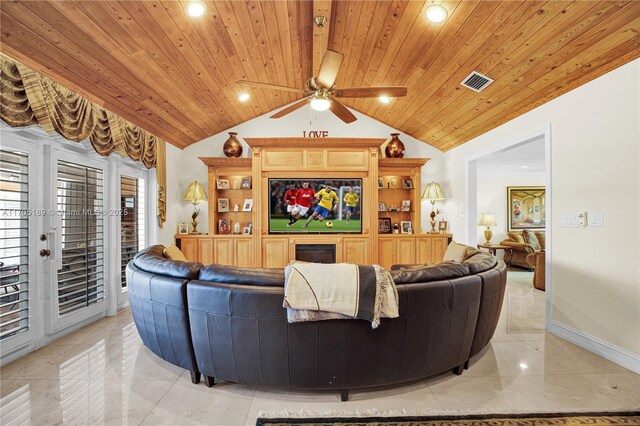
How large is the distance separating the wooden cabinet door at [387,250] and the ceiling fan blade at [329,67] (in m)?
2.96

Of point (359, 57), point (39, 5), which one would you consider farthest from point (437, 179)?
point (39, 5)

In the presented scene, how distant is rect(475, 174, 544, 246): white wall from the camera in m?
7.53

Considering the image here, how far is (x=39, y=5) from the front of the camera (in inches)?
79.4

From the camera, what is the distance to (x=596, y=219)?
8.48ft

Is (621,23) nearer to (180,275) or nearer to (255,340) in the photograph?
(255,340)

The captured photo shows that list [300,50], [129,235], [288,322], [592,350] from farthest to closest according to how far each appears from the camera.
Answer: [129,235] → [300,50] → [592,350] → [288,322]

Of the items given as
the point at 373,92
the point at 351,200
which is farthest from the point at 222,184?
the point at 373,92

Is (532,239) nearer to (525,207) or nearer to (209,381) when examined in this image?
(525,207)

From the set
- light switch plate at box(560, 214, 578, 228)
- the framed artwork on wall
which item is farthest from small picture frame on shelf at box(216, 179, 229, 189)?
the framed artwork on wall

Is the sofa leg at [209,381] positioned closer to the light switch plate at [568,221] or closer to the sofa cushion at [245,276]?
the sofa cushion at [245,276]

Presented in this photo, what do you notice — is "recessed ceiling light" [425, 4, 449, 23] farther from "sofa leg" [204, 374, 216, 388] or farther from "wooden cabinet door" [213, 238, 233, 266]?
"wooden cabinet door" [213, 238, 233, 266]

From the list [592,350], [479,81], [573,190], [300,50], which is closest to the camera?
[592,350]

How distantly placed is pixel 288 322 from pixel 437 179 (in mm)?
4648

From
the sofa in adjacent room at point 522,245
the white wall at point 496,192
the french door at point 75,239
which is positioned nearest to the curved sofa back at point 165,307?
the french door at point 75,239
